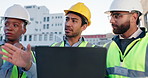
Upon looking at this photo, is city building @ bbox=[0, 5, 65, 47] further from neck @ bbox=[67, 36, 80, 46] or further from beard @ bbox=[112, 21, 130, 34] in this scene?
beard @ bbox=[112, 21, 130, 34]

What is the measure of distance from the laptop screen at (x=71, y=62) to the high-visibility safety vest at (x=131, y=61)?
1.13 m

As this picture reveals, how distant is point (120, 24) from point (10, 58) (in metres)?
1.57

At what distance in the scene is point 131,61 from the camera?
6.68 feet

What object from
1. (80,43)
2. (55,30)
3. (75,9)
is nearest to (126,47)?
(80,43)

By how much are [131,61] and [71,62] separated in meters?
1.21

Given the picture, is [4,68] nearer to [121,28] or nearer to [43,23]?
[121,28]

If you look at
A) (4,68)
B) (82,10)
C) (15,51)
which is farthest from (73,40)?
(15,51)

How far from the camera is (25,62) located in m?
1.40

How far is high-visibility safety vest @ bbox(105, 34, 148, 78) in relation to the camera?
198cm

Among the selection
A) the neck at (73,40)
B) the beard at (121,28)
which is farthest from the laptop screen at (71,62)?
the neck at (73,40)

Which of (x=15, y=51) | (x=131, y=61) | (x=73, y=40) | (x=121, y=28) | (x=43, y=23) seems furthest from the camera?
(x=43, y=23)

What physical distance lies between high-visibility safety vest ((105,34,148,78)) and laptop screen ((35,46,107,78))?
1.13 meters

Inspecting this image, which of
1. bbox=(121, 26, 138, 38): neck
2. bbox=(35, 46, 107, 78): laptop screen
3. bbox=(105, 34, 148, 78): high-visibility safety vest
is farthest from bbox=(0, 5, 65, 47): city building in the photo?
bbox=(35, 46, 107, 78): laptop screen

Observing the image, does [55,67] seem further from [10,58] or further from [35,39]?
[35,39]
